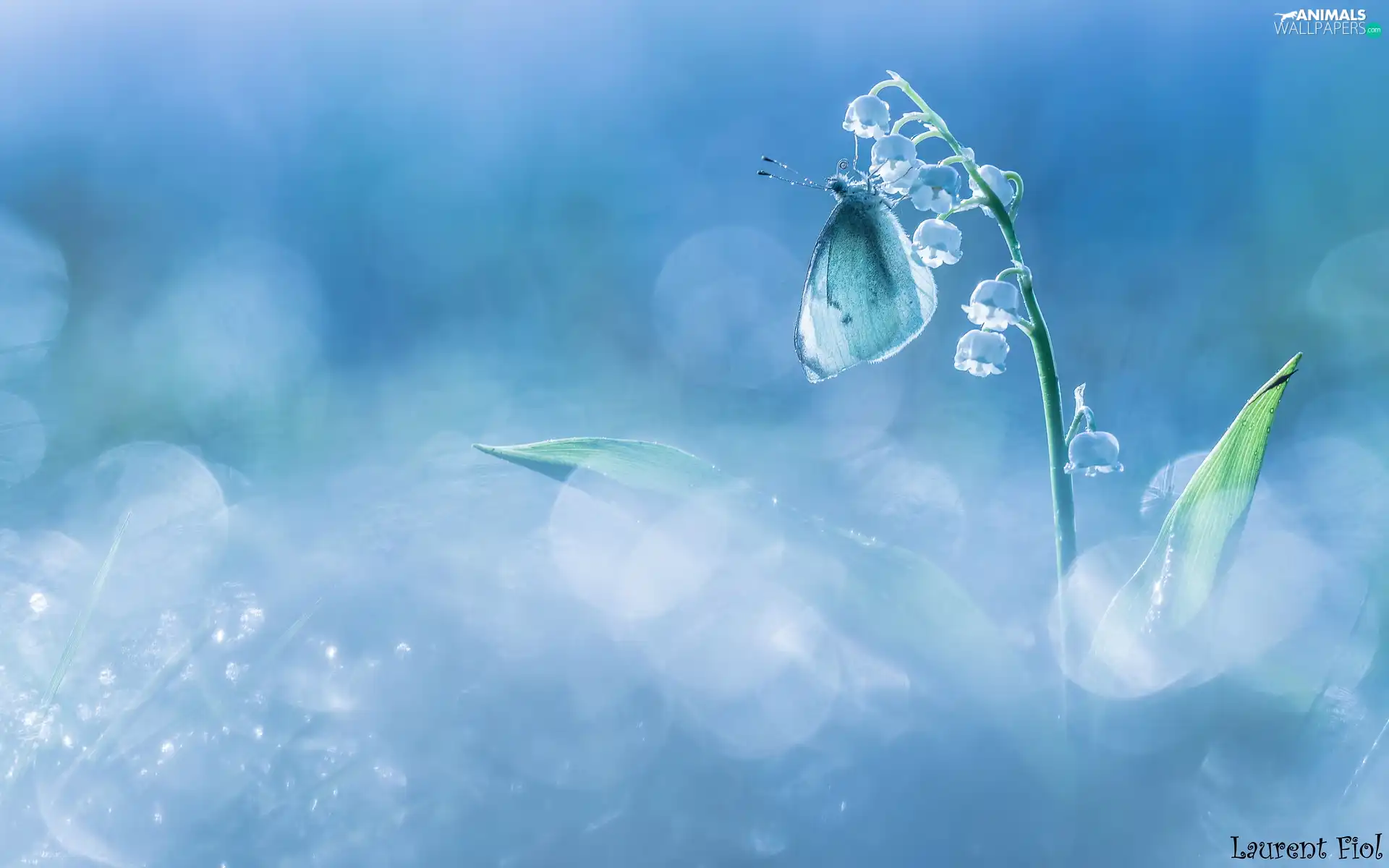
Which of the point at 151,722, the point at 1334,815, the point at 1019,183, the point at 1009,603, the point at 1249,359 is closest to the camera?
the point at 1334,815

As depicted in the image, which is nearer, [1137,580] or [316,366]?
[1137,580]

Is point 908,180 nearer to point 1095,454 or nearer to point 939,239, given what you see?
point 939,239

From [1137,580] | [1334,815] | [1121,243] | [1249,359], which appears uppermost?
[1121,243]

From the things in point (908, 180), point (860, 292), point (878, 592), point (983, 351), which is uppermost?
point (908, 180)

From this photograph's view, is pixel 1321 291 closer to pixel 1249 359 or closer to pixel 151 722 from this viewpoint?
pixel 1249 359

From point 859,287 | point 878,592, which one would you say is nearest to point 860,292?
point 859,287

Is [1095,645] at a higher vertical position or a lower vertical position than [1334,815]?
higher

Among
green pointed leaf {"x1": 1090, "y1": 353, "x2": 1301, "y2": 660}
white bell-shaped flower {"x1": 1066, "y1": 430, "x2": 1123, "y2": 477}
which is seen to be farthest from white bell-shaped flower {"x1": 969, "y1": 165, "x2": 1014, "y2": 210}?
green pointed leaf {"x1": 1090, "y1": 353, "x2": 1301, "y2": 660}

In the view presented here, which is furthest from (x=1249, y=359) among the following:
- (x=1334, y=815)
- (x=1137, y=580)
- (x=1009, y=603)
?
(x=1334, y=815)
